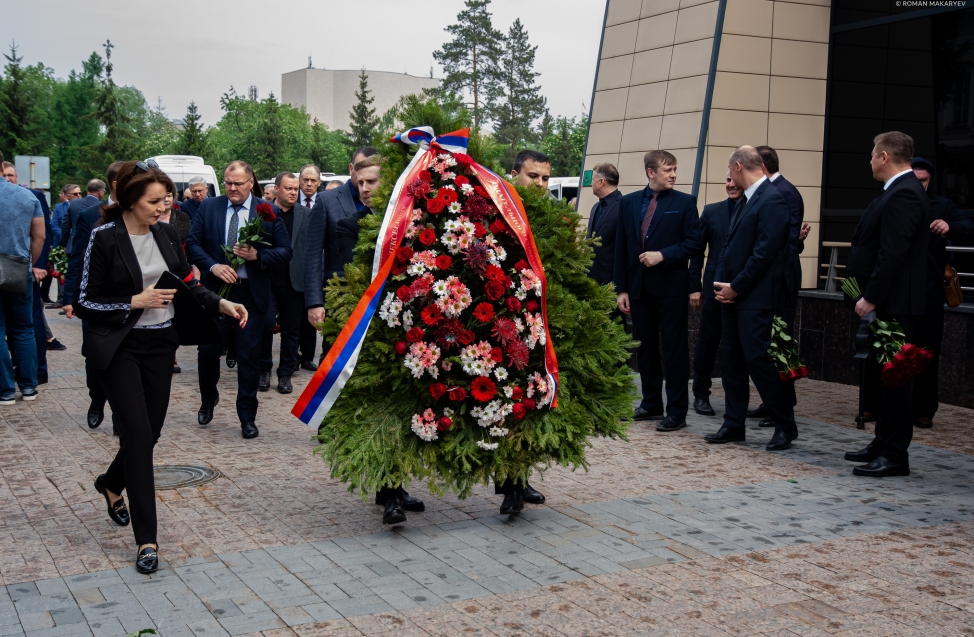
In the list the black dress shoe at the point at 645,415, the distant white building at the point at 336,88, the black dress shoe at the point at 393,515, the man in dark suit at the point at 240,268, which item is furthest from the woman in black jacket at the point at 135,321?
the distant white building at the point at 336,88

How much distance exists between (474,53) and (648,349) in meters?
58.0

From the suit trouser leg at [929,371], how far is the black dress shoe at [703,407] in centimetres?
171

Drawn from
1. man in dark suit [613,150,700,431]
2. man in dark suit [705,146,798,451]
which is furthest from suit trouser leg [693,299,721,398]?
man in dark suit [705,146,798,451]

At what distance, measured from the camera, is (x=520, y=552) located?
508cm

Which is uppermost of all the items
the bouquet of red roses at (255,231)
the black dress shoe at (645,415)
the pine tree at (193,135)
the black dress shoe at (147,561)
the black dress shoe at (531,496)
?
the pine tree at (193,135)

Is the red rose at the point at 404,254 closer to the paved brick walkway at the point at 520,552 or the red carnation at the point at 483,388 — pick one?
the red carnation at the point at 483,388

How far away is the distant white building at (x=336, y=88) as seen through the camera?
436 feet

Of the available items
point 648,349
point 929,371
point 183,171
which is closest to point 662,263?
point 648,349

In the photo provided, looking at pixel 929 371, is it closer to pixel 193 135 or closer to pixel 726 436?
pixel 726 436

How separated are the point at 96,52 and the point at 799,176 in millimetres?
62045

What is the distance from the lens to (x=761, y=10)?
12.1 metres

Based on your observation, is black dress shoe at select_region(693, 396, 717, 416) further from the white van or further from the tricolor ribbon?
the white van

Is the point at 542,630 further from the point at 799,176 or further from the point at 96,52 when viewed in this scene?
the point at 96,52

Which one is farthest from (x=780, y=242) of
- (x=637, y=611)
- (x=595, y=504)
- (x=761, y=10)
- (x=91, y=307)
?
(x=761, y=10)
